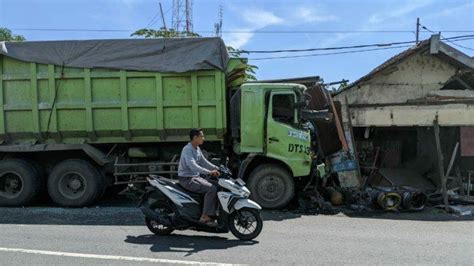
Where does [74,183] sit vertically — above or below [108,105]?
below

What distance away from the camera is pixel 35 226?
8383 millimetres

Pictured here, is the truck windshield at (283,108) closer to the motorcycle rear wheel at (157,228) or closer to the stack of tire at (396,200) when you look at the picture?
the stack of tire at (396,200)

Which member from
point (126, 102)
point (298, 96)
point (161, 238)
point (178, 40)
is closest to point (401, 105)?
point (298, 96)

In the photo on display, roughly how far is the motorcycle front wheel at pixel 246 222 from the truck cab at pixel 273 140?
311cm

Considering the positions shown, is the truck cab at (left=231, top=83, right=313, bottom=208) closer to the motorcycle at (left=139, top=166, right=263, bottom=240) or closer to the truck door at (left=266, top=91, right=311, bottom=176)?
the truck door at (left=266, top=91, right=311, bottom=176)

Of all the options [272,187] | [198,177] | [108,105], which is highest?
[108,105]

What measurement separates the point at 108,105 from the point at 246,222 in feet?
16.0

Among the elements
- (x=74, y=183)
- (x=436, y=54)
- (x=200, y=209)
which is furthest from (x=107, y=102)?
(x=436, y=54)

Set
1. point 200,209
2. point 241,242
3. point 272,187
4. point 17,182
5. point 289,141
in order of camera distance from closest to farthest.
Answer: point 241,242 → point 200,209 → point 289,141 → point 272,187 → point 17,182

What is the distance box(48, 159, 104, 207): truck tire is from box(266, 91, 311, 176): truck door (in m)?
3.77

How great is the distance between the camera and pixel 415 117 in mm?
12773

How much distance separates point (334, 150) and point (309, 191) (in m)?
1.29

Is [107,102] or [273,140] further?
[107,102]

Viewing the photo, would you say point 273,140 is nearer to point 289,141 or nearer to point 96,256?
point 289,141
